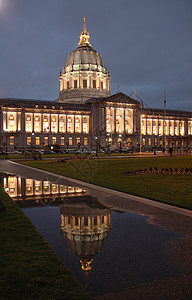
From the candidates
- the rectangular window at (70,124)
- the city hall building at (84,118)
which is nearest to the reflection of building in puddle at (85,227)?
the city hall building at (84,118)

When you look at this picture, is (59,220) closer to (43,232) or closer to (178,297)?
(43,232)

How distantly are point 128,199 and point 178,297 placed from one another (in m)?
7.90

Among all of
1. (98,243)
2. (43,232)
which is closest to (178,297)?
(98,243)

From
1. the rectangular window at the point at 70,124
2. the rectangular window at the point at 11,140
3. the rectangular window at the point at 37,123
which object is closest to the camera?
the rectangular window at the point at 11,140

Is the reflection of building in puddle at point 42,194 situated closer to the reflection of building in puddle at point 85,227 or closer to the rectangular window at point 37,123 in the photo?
the reflection of building in puddle at point 85,227

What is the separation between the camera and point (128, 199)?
12.2 metres

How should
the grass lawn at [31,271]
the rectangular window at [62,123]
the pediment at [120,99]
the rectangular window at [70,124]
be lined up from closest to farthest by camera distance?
1. the grass lawn at [31,271]
2. the pediment at [120,99]
3. the rectangular window at [62,123]
4. the rectangular window at [70,124]

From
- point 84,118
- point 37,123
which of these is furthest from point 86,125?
point 37,123

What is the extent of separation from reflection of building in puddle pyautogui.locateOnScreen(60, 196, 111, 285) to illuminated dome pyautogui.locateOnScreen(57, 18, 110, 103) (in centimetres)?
12686

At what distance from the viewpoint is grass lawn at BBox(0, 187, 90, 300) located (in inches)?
170

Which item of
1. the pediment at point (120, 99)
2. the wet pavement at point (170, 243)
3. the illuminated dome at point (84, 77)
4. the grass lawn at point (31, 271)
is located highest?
the illuminated dome at point (84, 77)

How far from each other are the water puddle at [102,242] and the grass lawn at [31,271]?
0.87 feet

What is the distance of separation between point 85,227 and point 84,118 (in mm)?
121986

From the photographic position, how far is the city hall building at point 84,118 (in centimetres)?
11769
